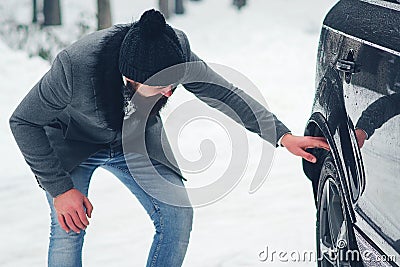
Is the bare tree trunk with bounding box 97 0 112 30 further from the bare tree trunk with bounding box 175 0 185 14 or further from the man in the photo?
the man

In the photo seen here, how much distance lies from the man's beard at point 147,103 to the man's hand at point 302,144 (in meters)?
0.55

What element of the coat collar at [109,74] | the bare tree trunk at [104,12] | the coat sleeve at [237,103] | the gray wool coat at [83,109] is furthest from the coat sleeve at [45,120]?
the bare tree trunk at [104,12]

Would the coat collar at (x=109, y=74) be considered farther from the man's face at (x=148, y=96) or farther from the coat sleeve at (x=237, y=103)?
the coat sleeve at (x=237, y=103)

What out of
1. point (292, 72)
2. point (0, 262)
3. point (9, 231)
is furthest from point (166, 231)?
point (292, 72)

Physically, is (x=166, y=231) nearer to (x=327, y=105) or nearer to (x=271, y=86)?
(x=327, y=105)

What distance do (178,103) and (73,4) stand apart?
479 inches

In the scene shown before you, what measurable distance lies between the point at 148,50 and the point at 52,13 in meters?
14.6

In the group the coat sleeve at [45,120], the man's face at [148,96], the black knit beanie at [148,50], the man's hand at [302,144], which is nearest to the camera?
the black knit beanie at [148,50]

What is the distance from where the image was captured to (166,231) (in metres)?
3.62

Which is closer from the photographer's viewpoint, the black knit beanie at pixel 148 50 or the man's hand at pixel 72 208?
the black knit beanie at pixel 148 50

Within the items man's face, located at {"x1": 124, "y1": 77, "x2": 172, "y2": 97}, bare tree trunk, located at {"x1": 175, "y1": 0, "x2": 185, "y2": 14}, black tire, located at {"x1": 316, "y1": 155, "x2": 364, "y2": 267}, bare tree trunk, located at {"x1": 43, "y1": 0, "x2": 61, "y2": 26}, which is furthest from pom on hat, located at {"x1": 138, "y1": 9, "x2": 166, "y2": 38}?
bare tree trunk, located at {"x1": 175, "y1": 0, "x2": 185, "y2": 14}

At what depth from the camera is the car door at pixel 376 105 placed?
2.77m

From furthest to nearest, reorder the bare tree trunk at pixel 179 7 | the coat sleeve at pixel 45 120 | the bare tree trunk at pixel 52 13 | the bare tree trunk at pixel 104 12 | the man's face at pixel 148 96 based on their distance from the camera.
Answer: the bare tree trunk at pixel 179 7
the bare tree trunk at pixel 52 13
the bare tree trunk at pixel 104 12
the coat sleeve at pixel 45 120
the man's face at pixel 148 96

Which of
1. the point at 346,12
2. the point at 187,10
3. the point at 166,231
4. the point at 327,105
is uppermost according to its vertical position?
the point at 346,12
